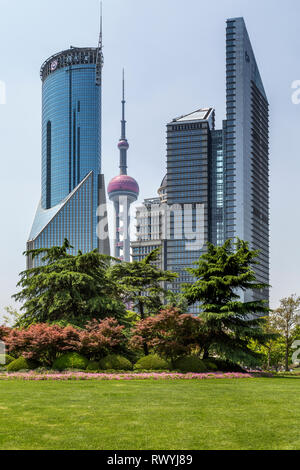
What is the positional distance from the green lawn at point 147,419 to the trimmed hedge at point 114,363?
34.7 feet

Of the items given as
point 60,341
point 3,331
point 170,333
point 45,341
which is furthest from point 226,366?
point 3,331

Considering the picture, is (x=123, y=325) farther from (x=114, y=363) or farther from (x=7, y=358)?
(x=7, y=358)

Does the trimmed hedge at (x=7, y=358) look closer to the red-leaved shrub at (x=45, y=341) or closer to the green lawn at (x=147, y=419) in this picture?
the red-leaved shrub at (x=45, y=341)

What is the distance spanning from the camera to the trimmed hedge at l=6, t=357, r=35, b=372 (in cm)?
3406

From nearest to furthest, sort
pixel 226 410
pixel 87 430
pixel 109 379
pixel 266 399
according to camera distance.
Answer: pixel 87 430
pixel 226 410
pixel 266 399
pixel 109 379

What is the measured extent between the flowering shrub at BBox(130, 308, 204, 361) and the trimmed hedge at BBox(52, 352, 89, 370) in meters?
4.61

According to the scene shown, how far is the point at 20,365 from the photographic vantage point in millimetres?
34188

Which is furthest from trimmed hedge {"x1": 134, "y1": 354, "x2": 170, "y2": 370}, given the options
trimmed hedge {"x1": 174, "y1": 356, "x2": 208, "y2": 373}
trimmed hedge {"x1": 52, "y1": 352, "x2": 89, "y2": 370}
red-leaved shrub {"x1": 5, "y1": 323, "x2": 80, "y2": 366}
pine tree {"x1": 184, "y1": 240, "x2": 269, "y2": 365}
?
red-leaved shrub {"x1": 5, "y1": 323, "x2": 80, "y2": 366}

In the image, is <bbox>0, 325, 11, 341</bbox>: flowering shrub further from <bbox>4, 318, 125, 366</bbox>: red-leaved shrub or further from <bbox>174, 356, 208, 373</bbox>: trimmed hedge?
<bbox>174, 356, 208, 373</bbox>: trimmed hedge

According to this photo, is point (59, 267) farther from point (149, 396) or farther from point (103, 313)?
point (149, 396)
